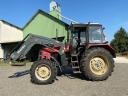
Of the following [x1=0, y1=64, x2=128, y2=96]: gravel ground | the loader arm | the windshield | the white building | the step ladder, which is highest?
the white building

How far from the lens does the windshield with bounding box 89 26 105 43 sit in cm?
1283

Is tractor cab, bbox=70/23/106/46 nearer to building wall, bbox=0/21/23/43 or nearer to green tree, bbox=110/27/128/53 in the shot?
building wall, bbox=0/21/23/43

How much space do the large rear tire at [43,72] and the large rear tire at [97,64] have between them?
1356mm

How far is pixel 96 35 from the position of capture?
42.4 ft

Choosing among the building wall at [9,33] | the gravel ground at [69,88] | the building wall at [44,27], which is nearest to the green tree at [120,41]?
the building wall at [44,27]

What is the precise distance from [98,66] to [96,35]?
1.43m

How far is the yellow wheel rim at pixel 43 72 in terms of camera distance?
11.9 m

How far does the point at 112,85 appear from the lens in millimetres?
10812

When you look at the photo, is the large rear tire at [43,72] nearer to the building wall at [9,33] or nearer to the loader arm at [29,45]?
the loader arm at [29,45]

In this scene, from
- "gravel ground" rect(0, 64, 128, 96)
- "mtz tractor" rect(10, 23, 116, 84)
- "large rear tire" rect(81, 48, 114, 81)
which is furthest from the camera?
"large rear tire" rect(81, 48, 114, 81)

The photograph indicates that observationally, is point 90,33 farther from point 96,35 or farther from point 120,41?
point 120,41

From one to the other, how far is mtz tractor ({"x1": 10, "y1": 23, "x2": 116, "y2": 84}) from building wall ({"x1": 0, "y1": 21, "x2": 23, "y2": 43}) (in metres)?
23.4

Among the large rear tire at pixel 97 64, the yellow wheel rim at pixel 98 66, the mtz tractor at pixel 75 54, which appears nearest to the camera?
the mtz tractor at pixel 75 54

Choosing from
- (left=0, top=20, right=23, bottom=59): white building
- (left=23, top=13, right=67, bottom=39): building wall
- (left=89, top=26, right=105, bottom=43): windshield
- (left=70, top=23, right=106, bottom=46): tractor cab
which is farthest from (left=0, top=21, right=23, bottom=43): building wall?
(left=89, top=26, right=105, bottom=43): windshield
